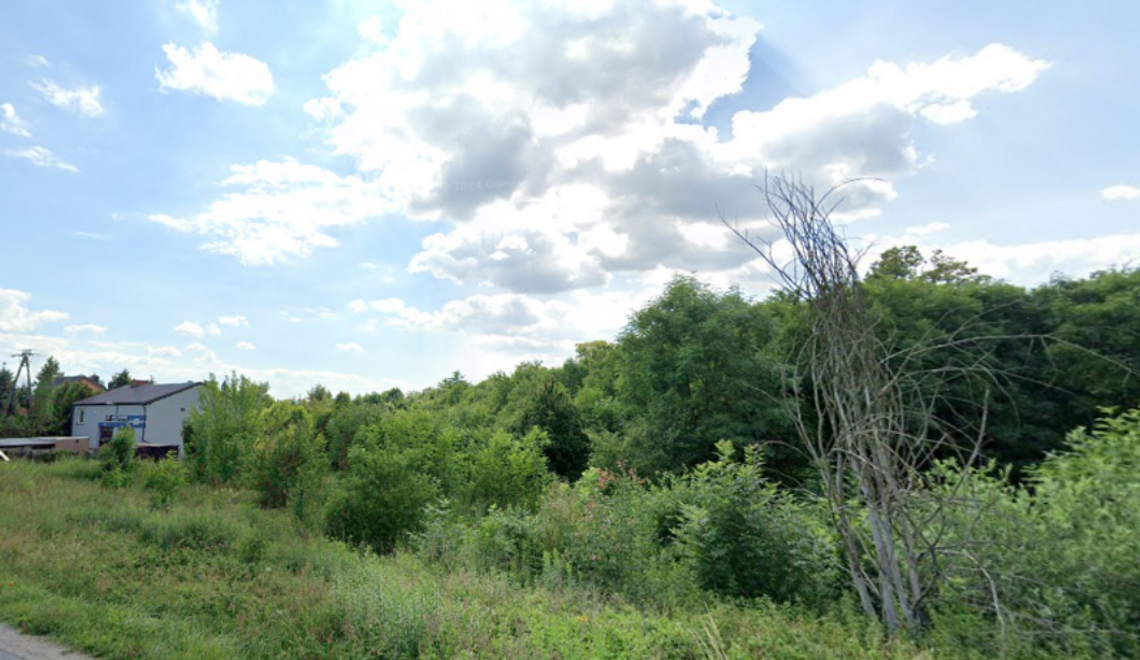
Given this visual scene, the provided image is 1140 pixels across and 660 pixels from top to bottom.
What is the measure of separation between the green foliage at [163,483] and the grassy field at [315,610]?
2.53 metres

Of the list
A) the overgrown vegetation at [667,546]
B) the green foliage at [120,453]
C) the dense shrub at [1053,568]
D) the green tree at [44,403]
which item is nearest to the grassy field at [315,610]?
the overgrown vegetation at [667,546]

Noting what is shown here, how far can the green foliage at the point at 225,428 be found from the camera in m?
15.1

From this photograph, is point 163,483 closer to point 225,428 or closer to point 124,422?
point 225,428

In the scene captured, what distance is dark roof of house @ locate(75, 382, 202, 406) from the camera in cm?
4168

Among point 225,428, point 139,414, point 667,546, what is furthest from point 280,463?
point 139,414

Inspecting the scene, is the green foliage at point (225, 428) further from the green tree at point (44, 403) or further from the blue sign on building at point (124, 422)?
the green tree at point (44, 403)

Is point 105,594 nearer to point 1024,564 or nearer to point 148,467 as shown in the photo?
point 1024,564

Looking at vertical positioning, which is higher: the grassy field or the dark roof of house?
the dark roof of house

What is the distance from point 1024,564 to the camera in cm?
469

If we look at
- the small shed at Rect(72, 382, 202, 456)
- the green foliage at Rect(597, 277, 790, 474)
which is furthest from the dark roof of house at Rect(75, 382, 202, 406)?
the green foliage at Rect(597, 277, 790, 474)

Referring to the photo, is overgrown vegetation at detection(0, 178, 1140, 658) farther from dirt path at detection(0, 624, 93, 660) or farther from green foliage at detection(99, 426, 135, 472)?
green foliage at detection(99, 426, 135, 472)

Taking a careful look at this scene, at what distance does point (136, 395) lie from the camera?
4356cm

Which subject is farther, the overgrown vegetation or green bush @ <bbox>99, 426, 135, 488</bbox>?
green bush @ <bbox>99, 426, 135, 488</bbox>

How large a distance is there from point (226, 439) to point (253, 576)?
968 centimetres
